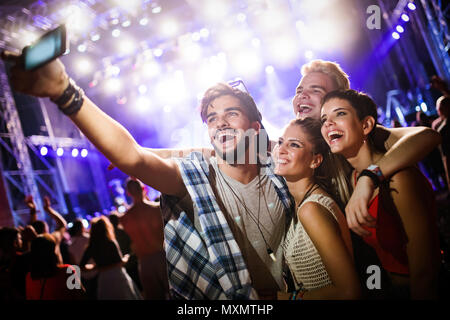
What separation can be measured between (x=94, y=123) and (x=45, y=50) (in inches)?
13.6

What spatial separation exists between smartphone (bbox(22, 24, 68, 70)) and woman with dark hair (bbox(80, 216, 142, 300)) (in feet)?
8.27

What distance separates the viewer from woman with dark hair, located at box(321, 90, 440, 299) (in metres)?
1.74

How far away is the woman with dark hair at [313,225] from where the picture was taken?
177 cm

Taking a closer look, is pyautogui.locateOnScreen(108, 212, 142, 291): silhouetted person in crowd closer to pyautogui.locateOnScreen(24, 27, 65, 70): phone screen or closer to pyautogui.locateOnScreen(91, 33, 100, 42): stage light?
pyautogui.locateOnScreen(24, 27, 65, 70): phone screen

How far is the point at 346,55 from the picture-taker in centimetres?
221

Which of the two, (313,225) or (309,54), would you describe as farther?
(309,54)

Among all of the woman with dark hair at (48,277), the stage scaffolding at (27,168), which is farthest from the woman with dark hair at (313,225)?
the stage scaffolding at (27,168)

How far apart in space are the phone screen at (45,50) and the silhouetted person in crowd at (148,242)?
8.19 ft

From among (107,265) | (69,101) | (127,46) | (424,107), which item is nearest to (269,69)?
(69,101)

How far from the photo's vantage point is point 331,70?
2.01m

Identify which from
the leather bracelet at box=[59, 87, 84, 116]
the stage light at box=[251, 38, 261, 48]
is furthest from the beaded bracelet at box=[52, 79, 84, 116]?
the stage light at box=[251, 38, 261, 48]

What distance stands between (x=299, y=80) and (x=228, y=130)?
2.22ft

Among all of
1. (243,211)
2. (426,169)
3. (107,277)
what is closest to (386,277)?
(243,211)

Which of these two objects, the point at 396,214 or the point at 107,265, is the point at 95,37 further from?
the point at 396,214
